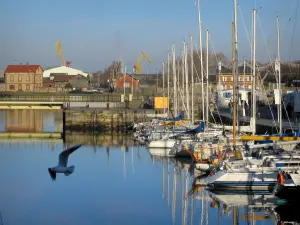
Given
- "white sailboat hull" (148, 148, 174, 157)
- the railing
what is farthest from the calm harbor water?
the railing

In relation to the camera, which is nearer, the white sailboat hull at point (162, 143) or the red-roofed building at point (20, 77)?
the white sailboat hull at point (162, 143)

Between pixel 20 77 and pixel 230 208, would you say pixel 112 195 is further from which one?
pixel 20 77

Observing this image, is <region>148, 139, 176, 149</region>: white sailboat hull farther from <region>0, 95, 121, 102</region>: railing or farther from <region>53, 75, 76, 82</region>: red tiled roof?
<region>53, 75, 76, 82</region>: red tiled roof

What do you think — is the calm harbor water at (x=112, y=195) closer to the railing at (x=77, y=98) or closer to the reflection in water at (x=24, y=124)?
the reflection in water at (x=24, y=124)

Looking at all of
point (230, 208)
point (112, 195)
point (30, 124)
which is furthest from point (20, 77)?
point (230, 208)

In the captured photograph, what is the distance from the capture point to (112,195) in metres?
31.4

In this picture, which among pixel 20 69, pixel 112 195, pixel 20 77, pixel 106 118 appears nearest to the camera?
pixel 112 195

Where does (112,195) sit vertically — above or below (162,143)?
below

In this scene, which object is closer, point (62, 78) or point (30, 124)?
point (30, 124)

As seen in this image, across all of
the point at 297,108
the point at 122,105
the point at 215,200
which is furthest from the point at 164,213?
the point at 122,105

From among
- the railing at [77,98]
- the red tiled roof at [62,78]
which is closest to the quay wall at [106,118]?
the railing at [77,98]

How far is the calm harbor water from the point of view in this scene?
2594 cm

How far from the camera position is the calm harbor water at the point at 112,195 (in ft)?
85.1

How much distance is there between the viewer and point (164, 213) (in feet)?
88.6
